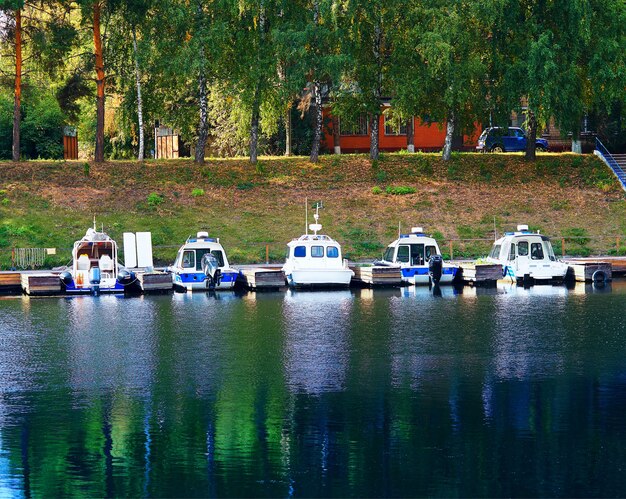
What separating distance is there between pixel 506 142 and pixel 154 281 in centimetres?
3481

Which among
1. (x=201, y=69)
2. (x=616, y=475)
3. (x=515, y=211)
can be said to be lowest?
(x=616, y=475)

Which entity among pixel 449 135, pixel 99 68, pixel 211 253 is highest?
pixel 99 68

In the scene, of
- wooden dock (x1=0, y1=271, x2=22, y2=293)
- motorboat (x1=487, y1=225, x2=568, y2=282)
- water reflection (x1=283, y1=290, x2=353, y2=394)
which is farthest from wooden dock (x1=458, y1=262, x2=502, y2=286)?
wooden dock (x1=0, y1=271, x2=22, y2=293)

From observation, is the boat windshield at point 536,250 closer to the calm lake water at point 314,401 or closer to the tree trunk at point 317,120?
the calm lake water at point 314,401

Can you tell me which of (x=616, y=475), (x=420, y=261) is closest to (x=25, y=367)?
(x=616, y=475)

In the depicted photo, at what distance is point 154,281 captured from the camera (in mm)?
53031

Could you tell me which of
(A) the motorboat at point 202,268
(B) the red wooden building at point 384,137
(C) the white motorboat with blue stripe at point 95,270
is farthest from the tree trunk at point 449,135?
(C) the white motorboat with blue stripe at point 95,270

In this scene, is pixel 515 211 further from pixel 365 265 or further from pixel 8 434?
pixel 8 434

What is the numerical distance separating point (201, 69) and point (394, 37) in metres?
11.7

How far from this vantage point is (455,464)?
23.0m

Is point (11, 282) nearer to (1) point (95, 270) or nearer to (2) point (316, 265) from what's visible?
(1) point (95, 270)

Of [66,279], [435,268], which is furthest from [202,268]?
[435,268]

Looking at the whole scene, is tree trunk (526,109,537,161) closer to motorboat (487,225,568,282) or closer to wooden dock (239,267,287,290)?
motorboat (487,225,568,282)

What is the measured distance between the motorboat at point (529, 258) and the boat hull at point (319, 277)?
780 centimetres
